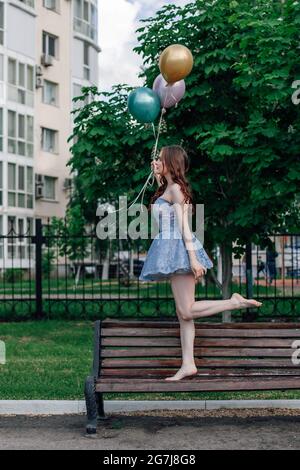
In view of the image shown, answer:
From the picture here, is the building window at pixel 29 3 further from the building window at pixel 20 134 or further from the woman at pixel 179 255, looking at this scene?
the woman at pixel 179 255

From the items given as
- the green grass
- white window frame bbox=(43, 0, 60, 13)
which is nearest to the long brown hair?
the green grass

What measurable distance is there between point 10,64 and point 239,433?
3535 centimetres

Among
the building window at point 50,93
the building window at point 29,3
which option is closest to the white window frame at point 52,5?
the building window at point 29,3

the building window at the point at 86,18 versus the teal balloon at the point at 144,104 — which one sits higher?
the building window at the point at 86,18

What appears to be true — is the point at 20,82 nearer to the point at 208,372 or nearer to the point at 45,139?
the point at 45,139

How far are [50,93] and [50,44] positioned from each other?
8.63ft

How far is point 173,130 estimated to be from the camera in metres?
13.4

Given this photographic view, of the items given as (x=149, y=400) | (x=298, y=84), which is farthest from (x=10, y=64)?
(x=149, y=400)

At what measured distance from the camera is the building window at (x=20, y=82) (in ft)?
130

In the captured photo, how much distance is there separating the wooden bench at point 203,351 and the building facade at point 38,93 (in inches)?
1178

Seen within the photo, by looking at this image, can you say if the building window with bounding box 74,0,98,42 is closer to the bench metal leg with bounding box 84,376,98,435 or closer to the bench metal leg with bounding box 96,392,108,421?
the bench metal leg with bounding box 96,392,108,421

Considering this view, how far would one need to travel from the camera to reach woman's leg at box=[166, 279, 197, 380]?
6.90m

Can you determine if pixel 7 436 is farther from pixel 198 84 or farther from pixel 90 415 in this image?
pixel 198 84

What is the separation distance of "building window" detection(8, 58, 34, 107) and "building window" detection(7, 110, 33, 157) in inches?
31.3
